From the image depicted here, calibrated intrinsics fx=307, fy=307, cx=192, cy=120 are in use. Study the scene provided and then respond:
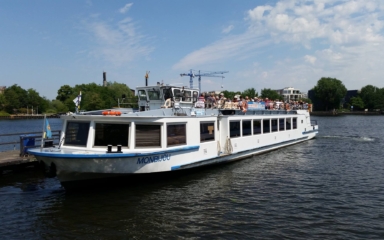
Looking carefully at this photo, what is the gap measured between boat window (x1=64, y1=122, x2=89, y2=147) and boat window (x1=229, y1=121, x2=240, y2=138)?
314 inches

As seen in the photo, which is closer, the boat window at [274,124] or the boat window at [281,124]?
the boat window at [274,124]

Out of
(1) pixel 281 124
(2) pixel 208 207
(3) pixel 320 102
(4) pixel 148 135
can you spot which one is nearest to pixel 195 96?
(4) pixel 148 135

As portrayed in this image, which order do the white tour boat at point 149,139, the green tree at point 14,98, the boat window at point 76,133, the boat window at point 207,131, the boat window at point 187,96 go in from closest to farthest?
1. the white tour boat at point 149,139
2. the boat window at point 76,133
3. the boat window at point 207,131
4. the boat window at point 187,96
5. the green tree at point 14,98

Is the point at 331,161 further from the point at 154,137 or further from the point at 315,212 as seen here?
the point at 154,137

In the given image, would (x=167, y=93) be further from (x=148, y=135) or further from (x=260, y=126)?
(x=260, y=126)

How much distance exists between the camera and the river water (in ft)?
28.7

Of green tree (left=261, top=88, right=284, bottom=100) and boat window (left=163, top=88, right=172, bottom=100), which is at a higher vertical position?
green tree (left=261, top=88, right=284, bottom=100)

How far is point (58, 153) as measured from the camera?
35.1ft

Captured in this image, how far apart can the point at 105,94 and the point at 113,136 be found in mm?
91706

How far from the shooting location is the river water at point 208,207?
8.74 meters

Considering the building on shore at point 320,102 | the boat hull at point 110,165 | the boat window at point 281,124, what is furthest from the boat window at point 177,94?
the building on shore at point 320,102

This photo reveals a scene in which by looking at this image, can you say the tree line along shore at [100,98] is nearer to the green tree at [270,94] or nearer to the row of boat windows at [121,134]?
the green tree at [270,94]

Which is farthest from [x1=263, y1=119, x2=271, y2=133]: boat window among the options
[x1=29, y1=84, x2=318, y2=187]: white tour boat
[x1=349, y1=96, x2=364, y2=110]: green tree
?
[x1=349, y1=96, x2=364, y2=110]: green tree

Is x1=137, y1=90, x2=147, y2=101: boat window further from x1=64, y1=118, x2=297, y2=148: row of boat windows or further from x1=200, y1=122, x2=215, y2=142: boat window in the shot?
x1=64, y1=118, x2=297, y2=148: row of boat windows
